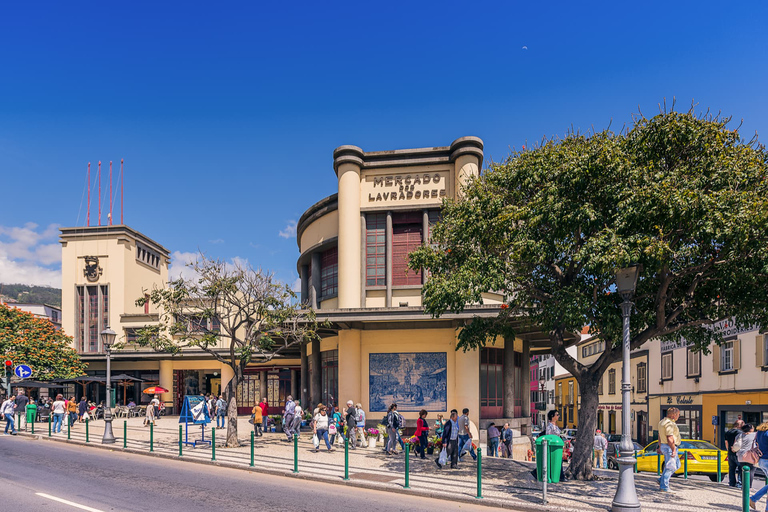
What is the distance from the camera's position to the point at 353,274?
26312 mm

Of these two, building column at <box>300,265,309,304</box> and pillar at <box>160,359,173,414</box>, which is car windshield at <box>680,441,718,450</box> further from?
pillar at <box>160,359,173,414</box>

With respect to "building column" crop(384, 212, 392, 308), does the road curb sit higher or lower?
lower

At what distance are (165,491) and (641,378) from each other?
41680 millimetres

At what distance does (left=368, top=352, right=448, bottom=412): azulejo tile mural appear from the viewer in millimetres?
25406

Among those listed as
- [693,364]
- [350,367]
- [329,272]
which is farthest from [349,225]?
[693,364]

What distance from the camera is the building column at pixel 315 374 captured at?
29016mm

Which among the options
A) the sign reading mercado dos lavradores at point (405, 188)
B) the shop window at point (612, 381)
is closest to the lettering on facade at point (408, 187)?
the sign reading mercado dos lavradores at point (405, 188)

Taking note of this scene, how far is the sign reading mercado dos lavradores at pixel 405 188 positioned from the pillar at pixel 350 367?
549 cm

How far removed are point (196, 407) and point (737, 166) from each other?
1744 cm

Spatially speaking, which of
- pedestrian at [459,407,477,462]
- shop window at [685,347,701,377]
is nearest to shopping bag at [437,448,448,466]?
pedestrian at [459,407,477,462]

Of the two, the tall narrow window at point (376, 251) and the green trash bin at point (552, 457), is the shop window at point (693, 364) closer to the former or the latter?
the tall narrow window at point (376, 251)

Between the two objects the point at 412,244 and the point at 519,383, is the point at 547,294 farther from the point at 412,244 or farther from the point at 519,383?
the point at 519,383

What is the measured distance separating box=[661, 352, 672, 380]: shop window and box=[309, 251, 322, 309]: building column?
25.0 m

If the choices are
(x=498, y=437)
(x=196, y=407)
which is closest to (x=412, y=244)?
(x=498, y=437)
